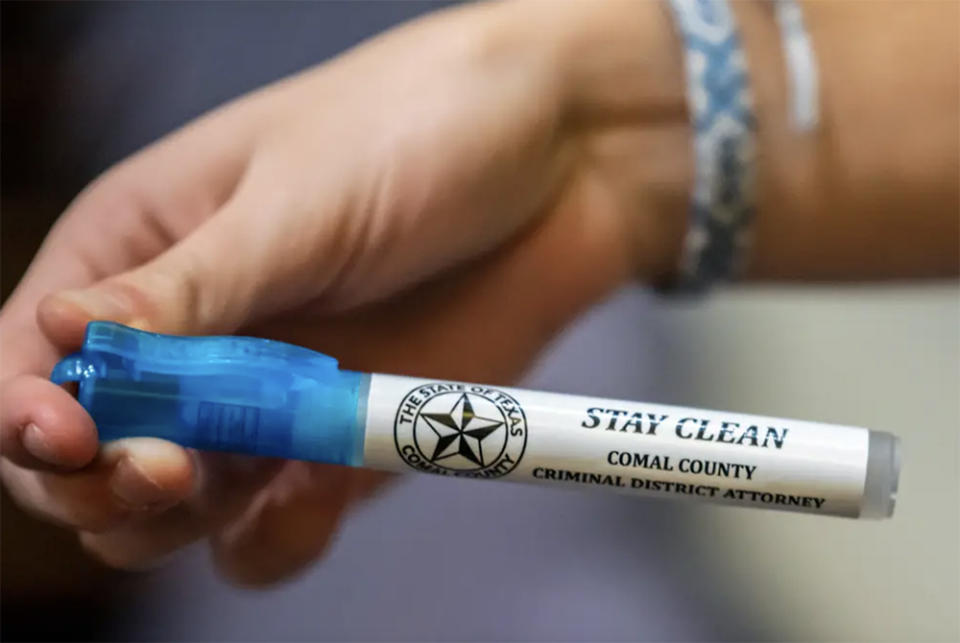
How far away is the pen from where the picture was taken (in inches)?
12.0

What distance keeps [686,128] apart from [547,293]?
0.37 feet

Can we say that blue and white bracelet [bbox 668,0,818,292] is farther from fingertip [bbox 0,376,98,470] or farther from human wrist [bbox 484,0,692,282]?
fingertip [bbox 0,376,98,470]

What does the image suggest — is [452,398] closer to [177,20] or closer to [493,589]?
[493,589]

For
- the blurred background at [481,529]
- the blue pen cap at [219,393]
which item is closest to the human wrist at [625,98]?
the blurred background at [481,529]

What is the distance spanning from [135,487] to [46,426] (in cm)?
4

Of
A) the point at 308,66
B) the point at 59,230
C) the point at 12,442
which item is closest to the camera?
the point at 12,442

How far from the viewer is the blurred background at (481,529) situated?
1.96ft

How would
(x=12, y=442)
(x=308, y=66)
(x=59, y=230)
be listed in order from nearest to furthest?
(x=12, y=442) → (x=59, y=230) → (x=308, y=66)

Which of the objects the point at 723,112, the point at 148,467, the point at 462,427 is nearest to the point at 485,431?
the point at 462,427

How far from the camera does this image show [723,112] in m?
0.46

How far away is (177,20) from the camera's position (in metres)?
0.65

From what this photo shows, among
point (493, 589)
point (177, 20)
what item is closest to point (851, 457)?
point (493, 589)

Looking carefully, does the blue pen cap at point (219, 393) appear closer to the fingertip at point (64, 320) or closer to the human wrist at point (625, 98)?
the fingertip at point (64, 320)

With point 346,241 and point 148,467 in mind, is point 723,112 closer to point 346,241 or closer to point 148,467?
point 346,241
